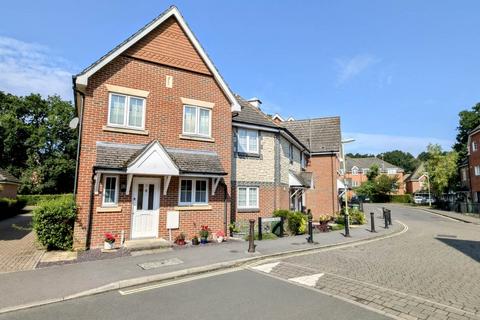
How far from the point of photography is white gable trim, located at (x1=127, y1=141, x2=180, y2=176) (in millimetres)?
11281

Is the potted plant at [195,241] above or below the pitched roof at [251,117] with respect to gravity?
below

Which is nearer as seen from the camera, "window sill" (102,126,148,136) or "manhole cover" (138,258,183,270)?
"manhole cover" (138,258,183,270)

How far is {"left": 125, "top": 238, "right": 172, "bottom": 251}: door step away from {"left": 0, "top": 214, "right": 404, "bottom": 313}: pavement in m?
0.59

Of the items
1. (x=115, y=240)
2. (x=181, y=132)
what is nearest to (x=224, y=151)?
(x=181, y=132)

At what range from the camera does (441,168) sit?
157 feet

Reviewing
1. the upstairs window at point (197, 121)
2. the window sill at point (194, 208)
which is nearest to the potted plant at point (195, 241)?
the window sill at point (194, 208)

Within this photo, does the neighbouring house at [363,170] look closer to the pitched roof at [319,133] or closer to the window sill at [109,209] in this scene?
the pitched roof at [319,133]

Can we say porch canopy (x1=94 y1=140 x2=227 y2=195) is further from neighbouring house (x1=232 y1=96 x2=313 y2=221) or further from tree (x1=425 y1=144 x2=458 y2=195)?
tree (x1=425 y1=144 x2=458 y2=195)

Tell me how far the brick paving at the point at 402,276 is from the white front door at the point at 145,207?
5.61 metres

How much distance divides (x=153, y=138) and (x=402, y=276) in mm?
10084

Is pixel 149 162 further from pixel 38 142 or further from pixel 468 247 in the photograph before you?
pixel 38 142

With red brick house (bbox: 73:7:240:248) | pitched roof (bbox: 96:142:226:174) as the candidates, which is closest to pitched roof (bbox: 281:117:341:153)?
red brick house (bbox: 73:7:240:248)

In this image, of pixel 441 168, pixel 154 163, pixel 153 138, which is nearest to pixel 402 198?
pixel 441 168

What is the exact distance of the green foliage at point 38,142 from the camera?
46.9 meters
